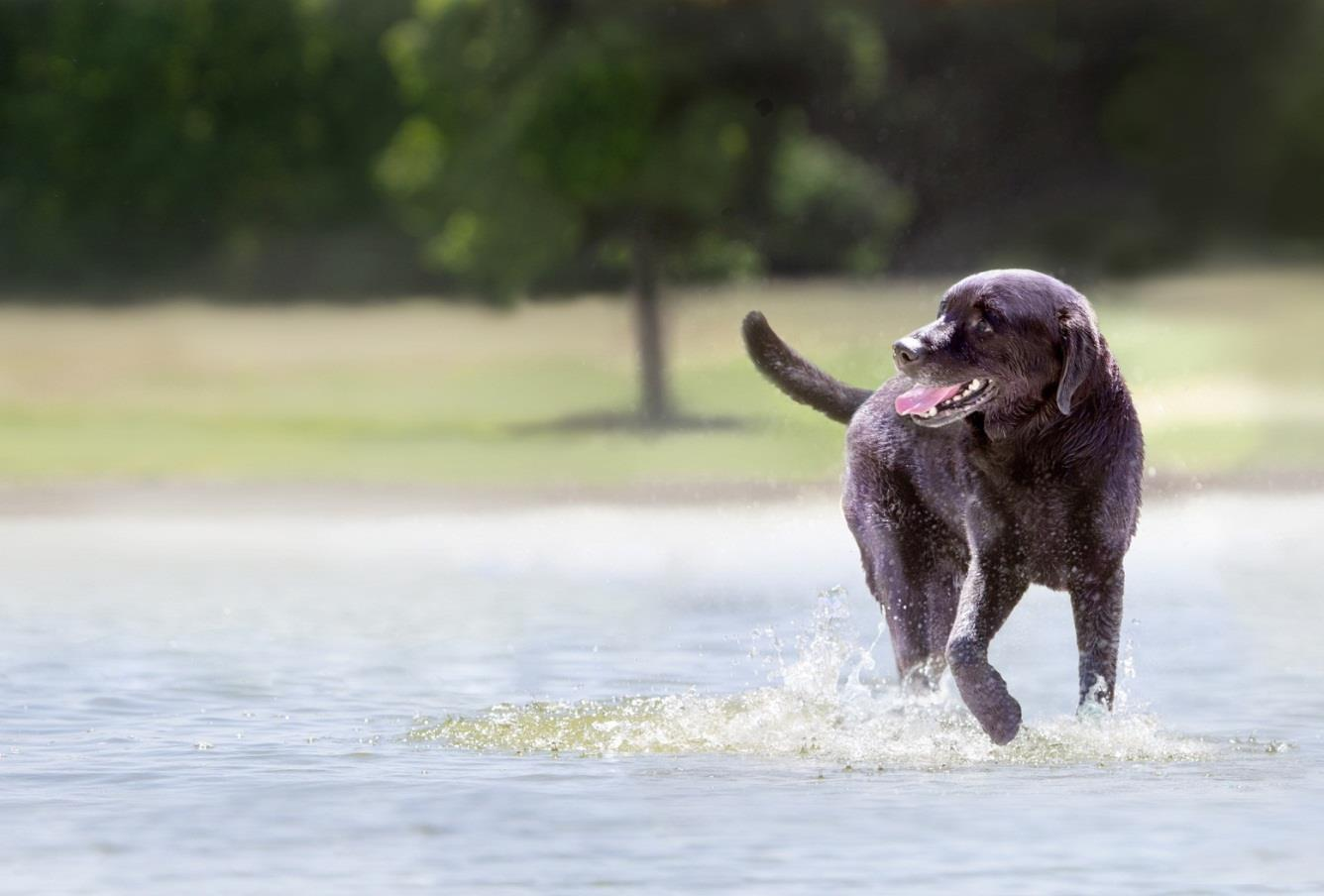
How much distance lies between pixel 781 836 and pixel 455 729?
1919 mm

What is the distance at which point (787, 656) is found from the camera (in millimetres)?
9133

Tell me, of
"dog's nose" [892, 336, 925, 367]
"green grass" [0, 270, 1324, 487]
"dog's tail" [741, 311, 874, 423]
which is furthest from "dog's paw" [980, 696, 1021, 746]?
"green grass" [0, 270, 1324, 487]

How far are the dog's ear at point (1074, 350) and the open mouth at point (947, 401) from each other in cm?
21

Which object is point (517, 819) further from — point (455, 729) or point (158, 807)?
point (455, 729)

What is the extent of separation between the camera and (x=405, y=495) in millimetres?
17562

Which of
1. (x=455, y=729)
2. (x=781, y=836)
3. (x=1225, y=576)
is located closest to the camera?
(x=781, y=836)

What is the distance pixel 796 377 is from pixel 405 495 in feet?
32.8

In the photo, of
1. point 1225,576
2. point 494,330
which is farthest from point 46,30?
point 1225,576

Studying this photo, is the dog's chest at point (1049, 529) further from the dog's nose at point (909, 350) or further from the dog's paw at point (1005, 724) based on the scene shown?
the dog's nose at point (909, 350)

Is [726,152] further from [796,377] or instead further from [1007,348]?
[1007,348]

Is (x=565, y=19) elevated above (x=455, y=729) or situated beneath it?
elevated above

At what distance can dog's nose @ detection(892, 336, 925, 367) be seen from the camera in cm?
641

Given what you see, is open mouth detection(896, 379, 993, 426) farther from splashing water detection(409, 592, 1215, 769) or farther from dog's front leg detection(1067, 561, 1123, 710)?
splashing water detection(409, 592, 1215, 769)

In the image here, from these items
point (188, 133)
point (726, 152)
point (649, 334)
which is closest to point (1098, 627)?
point (726, 152)
